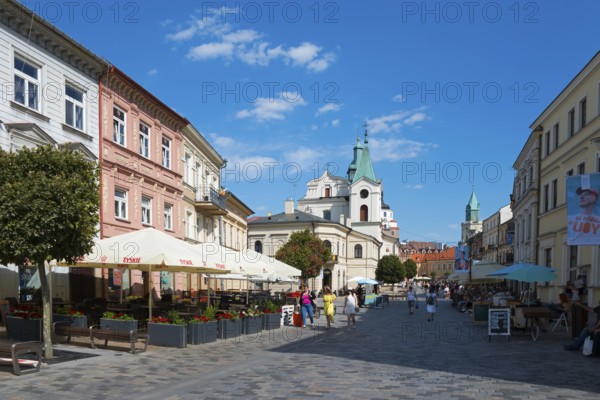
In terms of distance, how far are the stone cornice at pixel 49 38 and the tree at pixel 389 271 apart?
210 feet

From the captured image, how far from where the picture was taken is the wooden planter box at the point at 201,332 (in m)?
14.0

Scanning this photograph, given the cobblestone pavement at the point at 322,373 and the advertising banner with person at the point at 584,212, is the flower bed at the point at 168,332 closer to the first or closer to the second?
the cobblestone pavement at the point at 322,373

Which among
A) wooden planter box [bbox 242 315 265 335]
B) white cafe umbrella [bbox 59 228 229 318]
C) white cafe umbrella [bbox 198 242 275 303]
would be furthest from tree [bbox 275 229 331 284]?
white cafe umbrella [bbox 59 228 229 318]

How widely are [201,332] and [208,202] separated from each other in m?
18.8

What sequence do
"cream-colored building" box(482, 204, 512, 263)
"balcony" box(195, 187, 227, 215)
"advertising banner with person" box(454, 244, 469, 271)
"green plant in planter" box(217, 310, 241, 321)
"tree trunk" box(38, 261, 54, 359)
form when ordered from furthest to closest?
"cream-colored building" box(482, 204, 512, 263), "advertising banner with person" box(454, 244, 469, 271), "balcony" box(195, 187, 227, 215), "green plant in planter" box(217, 310, 241, 321), "tree trunk" box(38, 261, 54, 359)

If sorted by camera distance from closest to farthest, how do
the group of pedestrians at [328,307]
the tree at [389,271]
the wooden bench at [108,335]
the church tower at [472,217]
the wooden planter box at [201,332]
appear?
the wooden bench at [108,335], the wooden planter box at [201,332], the group of pedestrians at [328,307], the tree at [389,271], the church tower at [472,217]

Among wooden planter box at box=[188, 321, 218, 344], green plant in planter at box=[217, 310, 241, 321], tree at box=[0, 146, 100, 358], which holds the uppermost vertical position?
tree at box=[0, 146, 100, 358]

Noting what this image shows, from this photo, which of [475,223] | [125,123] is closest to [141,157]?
[125,123]

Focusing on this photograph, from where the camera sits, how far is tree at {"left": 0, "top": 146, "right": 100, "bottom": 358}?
33.6 ft

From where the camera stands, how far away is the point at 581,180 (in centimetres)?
1353

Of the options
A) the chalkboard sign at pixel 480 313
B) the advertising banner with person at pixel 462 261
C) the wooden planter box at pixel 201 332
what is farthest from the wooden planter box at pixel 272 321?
the advertising banner with person at pixel 462 261

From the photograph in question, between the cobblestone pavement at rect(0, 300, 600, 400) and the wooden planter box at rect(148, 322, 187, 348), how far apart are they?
1.12ft

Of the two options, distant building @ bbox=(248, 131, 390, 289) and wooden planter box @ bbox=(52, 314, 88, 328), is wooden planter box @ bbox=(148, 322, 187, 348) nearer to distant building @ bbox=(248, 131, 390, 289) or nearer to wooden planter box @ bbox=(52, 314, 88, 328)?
wooden planter box @ bbox=(52, 314, 88, 328)

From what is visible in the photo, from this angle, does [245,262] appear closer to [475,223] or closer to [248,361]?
[248,361]
